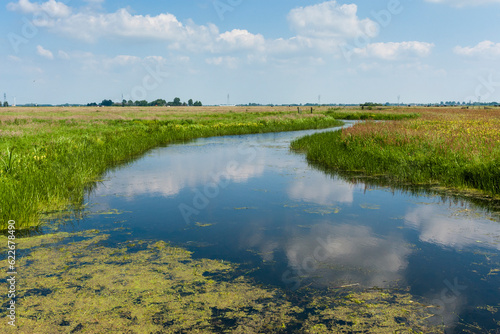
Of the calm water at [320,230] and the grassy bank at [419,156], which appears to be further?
the grassy bank at [419,156]

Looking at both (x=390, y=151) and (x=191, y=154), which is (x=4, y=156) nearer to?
(x=191, y=154)

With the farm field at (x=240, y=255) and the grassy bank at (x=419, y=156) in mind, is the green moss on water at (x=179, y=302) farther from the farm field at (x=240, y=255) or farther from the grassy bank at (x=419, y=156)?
the grassy bank at (x=419, y=156)

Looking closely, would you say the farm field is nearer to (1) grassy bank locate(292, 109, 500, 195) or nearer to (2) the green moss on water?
(2) the green moss on water

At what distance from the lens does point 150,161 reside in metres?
17.9

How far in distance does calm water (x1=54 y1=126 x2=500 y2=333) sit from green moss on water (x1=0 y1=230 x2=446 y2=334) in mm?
422

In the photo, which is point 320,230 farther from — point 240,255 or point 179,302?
point 179,302

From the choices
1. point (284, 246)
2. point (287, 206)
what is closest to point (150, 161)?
point (287, 206)

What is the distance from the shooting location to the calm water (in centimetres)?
538

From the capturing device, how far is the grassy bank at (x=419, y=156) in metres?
11.4

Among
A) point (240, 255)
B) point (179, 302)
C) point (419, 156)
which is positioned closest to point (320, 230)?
point (240, 255)

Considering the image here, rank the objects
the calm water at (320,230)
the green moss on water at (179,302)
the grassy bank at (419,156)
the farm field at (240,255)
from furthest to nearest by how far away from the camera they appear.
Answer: the grassy bank at (419,156)
the calm water at (320,230)
the farm field at (240,255)
the green moss on water at (179,302)

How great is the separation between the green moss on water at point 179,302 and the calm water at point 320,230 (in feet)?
1.38

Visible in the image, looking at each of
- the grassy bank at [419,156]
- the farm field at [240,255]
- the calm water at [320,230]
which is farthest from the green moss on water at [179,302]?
the grassy bank at [419,156]

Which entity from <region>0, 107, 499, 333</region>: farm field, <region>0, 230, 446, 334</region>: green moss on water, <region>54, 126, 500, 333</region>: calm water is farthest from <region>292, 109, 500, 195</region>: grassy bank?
<region>0, 230, 446, 334</region>: green moss on water
